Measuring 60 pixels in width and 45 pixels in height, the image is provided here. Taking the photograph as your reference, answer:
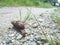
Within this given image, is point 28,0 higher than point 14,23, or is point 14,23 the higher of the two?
point 14,23

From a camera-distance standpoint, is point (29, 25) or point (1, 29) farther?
point (29, 25)

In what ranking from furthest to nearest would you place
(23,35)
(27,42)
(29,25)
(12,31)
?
(29,25) → (12,31) → (23,35) → (27,42)

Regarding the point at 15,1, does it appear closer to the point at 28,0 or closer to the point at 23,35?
the point at 28,0

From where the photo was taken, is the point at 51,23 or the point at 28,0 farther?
the point at 28,0

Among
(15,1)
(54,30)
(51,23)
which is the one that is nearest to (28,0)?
(15,1)

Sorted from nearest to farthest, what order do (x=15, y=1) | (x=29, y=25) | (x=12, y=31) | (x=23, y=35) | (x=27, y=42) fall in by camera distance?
(x=27, y=42)
(x=23, y=35)
(x=12, y=31)
(x=29, y=25)
(x=15, y=1)

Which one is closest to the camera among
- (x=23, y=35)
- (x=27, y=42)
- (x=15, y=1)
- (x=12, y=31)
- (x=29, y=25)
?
(x=27, y=42)

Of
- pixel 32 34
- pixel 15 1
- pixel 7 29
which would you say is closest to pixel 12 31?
pixel 7 29

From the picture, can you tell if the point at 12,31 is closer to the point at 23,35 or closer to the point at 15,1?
the point at 23,35

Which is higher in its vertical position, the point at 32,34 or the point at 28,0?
the point at 32,34
